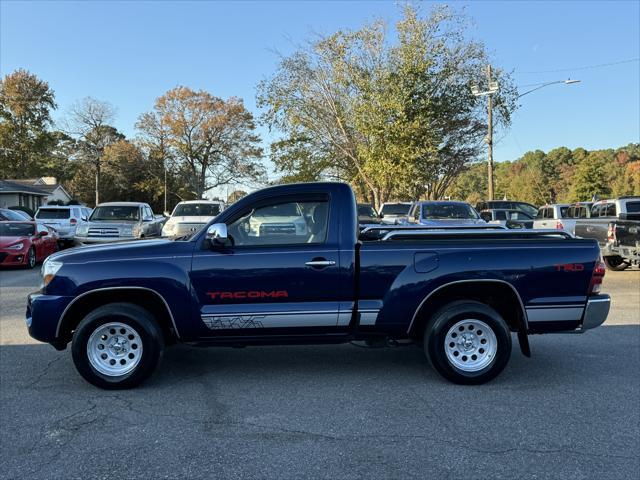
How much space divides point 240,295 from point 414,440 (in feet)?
6.32

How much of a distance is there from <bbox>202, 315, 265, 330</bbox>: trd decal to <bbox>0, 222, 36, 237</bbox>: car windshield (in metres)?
12.1

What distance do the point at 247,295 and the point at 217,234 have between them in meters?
0.61

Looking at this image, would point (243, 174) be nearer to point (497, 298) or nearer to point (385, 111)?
point (385, 111)

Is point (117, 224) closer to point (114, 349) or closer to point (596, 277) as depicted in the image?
point (114, 349)

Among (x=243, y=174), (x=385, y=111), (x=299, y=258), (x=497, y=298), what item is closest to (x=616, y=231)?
(x=497, y=298)

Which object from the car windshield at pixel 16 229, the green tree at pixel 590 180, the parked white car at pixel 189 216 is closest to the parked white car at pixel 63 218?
the parked white car at pixel 189 216

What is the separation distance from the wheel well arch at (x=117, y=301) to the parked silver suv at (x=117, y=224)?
35.4 feet

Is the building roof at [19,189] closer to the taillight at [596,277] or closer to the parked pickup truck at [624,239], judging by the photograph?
the parked pickup truck at [624,239]

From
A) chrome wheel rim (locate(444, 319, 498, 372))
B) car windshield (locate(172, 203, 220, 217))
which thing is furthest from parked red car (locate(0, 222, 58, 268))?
chrome wheel rim (locate(444, 319, 498, 372))

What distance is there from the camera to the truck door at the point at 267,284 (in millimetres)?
4703

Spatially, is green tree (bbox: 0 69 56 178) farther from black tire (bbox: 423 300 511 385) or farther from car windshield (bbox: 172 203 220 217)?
black tire (bbox: 423 300 511 385)

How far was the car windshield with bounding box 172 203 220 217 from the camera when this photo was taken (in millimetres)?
17484

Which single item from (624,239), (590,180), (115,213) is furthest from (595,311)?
(590,180)

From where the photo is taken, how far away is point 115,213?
16.8 meters
